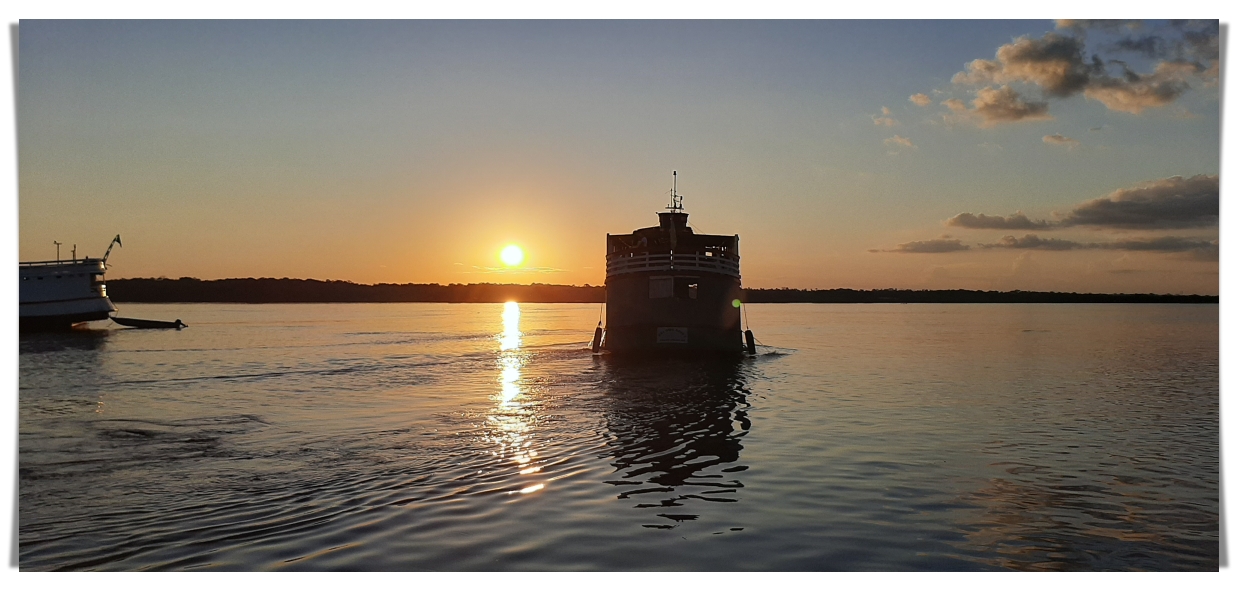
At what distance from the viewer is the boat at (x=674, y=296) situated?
3412cm

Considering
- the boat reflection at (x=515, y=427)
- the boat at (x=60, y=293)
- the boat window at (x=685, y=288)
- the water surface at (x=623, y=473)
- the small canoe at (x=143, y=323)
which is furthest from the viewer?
the small canoe at (x=143, y=323)

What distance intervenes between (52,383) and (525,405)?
686 inches

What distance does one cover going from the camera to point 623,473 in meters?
12.1

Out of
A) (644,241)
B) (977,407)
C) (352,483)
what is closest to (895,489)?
(352,483)

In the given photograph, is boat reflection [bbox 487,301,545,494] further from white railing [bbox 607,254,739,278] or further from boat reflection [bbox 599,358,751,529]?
white railing [bbox 607,254,739,278]

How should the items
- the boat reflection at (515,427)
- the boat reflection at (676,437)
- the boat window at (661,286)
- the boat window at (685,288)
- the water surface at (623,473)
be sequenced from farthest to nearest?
the boat window at (685,288) → the boat window at (661,286) → the boat reflection at (515,427) → the boat reflection at (676,437) → the water surface at (623,473)

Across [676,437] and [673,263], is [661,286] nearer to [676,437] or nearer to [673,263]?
[673,263]

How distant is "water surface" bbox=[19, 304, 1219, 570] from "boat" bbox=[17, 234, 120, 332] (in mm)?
41256

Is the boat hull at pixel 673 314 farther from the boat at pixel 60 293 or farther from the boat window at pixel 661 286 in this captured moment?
the boat at pixel 60 293

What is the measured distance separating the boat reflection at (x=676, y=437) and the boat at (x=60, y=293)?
51.4 metres

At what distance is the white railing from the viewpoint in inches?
1335

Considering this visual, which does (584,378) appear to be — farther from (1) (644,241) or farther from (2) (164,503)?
(2) (164,503)

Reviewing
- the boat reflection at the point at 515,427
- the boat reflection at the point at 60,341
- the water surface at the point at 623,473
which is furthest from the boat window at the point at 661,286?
the boat reflection at the point at 60,341

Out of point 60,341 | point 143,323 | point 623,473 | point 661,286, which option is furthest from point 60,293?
point 623,473
